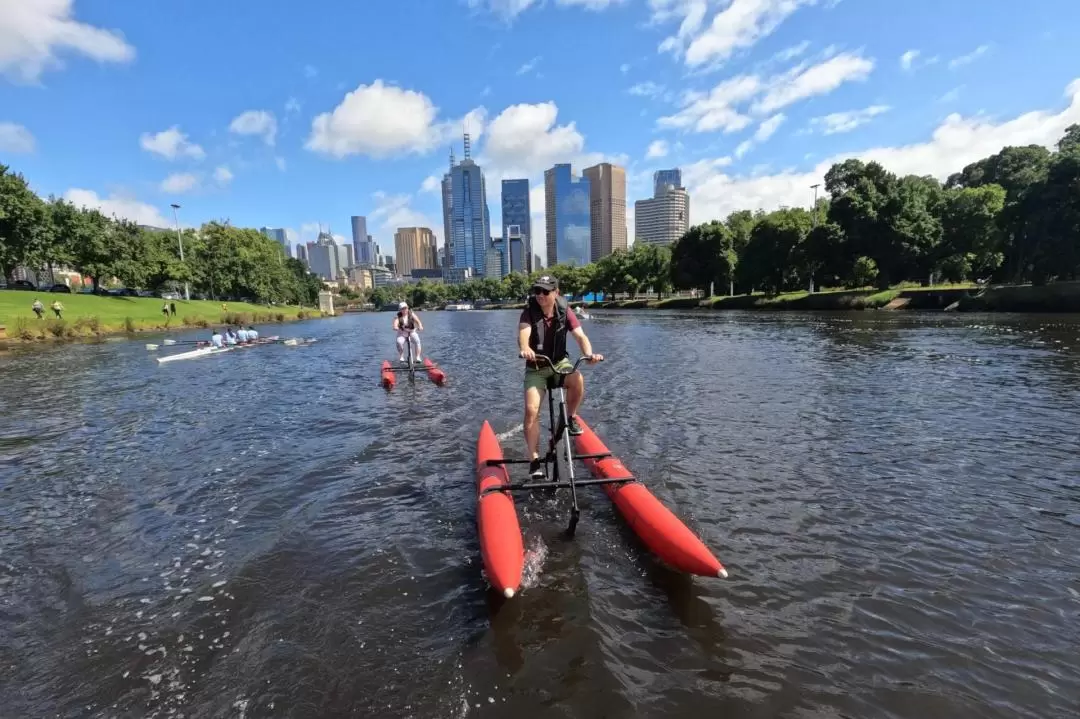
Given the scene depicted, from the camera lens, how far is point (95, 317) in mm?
50000

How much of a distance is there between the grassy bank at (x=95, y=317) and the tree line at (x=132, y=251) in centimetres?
557

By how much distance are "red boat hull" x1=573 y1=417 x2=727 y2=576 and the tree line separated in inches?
2857

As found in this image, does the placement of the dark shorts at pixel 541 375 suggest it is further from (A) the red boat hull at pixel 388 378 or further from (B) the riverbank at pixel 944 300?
(B) the riverbank at pixel 944 300

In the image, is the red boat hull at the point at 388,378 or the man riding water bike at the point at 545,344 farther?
the red boat hull at the point at 388,378

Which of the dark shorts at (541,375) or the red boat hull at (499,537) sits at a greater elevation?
the dark shorts at (541,375)

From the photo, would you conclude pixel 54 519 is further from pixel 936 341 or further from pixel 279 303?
pixel 279 303

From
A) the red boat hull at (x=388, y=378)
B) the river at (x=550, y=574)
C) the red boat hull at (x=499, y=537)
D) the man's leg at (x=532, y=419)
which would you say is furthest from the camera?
the red boat hull at (x=388, y=378)

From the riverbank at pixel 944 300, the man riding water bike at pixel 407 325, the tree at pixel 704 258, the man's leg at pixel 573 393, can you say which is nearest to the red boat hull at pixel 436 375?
the man riding water bike at pixel 407 325

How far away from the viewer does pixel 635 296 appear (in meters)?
147

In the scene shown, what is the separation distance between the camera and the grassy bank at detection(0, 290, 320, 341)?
41.7 m

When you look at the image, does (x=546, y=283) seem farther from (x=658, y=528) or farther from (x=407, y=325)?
(x=407, y=325)

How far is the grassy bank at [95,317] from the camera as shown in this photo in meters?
41.7

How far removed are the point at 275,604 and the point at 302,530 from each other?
6.15 feet

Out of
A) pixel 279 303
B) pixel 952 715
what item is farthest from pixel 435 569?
pixel 279 303
